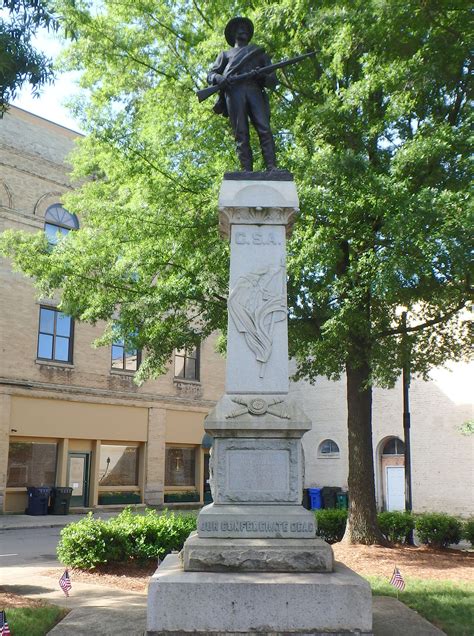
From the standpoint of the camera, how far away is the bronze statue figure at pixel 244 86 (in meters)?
7.57

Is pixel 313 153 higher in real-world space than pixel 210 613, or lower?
higher

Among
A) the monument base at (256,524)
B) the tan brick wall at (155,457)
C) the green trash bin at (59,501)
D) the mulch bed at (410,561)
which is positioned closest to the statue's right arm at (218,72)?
the monument base at (256,524)

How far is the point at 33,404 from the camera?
24.5 meters

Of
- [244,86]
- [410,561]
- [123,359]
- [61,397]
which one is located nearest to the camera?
[244,86]

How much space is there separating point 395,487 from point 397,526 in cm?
1453

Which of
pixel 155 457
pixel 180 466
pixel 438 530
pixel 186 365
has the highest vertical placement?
pixel 186 365

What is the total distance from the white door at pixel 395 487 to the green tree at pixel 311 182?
14.0 m

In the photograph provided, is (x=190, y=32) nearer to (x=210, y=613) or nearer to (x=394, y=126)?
(x=394, y=126)

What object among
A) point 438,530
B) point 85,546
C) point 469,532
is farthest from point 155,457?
point 85,546

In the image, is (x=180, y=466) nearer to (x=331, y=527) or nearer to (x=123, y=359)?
(x=123, y=359)

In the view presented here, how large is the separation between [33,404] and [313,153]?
16.3m

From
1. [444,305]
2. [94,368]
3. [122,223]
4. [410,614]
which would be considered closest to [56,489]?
[94,368]

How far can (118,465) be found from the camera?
2802cm

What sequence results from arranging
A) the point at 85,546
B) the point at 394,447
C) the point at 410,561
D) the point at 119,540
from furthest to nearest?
the point at 394,447 → the point at 410,561 → the point at 119,540 → the point at 85,546
